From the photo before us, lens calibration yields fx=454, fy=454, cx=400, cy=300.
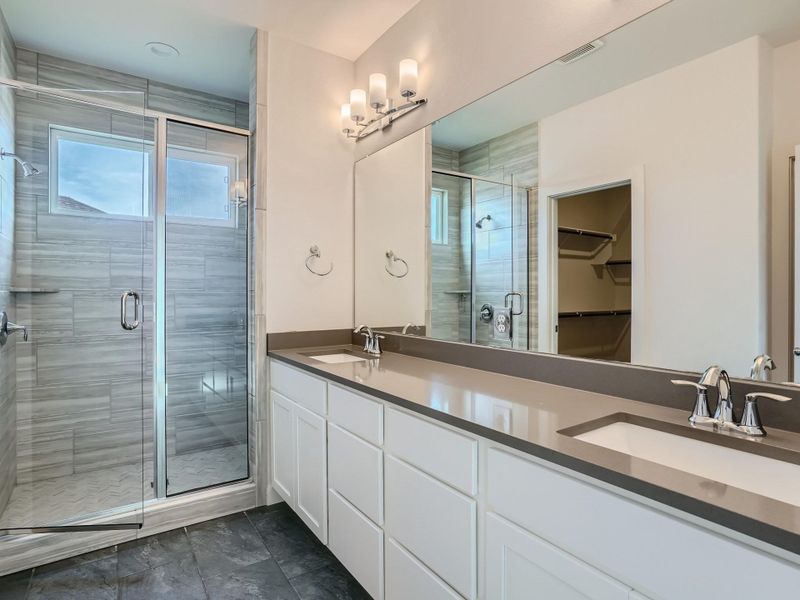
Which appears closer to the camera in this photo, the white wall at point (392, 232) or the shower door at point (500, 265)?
the shower door at point (500, 265)

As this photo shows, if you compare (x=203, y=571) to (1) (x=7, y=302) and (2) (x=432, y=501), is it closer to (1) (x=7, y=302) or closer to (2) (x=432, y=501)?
(2) (x=432, y=501)

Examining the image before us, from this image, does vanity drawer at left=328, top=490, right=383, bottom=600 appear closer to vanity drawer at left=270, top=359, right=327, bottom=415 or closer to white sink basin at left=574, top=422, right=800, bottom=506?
vanity drawer at left=270, top=359, right=327, bottom=415

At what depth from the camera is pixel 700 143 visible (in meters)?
1.23

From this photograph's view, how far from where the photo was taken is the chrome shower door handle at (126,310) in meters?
2.21

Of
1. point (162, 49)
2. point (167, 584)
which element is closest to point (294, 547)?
point (167, 584)

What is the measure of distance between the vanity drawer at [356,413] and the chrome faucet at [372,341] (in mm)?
628

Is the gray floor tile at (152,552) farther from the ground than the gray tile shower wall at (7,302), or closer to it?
closer to it

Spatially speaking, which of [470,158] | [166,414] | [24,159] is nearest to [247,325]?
[166,414]

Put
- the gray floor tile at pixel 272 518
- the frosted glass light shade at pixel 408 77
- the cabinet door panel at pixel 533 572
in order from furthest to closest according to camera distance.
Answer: the gray floor tile at pixel 272 518, the frosted glass light shade at pixel 408 77, the cabinet door panel at pixel 533 572

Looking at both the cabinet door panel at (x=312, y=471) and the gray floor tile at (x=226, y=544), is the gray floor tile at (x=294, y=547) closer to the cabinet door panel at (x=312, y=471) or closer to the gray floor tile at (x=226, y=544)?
the gray floor tile at (x=226, y=544)

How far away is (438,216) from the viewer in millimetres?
2252

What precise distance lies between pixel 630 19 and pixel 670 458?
128cm

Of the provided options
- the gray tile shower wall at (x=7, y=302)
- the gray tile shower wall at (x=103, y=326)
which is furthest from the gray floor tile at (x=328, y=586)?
the gray tile shower wall at (x=7, y=302)

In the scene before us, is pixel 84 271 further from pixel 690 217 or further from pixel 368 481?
pixel 690 217
